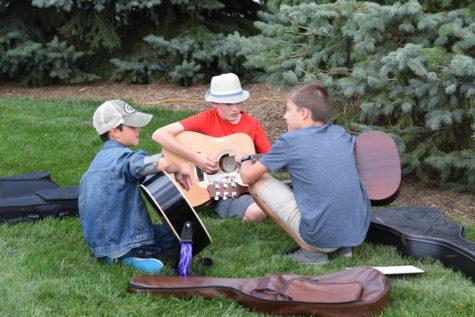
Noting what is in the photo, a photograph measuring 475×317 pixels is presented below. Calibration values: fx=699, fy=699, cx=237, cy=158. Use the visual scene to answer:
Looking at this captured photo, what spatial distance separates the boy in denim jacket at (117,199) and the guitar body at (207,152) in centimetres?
102

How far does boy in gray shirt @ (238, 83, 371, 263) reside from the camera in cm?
370

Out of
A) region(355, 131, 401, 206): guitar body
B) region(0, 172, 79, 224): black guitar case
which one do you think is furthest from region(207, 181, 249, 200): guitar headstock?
region(0, 172, 79, 224): black guitar case

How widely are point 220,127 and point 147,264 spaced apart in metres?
1.45

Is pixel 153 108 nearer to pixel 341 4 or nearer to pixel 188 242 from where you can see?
pixel 341 4

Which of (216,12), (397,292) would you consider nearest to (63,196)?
(397,292)

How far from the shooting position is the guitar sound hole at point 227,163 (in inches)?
185

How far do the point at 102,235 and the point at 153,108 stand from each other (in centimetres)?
434

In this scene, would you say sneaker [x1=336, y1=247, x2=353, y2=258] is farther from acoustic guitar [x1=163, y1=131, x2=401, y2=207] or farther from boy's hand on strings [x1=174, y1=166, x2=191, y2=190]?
boy's hand on strings [x1=174, y1=166, x2=191, y2=190]

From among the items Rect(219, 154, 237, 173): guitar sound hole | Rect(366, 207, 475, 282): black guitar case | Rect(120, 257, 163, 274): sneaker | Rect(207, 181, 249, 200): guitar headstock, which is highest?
Rect(207, 181, 249, 200): guitar headstock

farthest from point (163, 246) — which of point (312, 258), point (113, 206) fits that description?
point (312, 258)

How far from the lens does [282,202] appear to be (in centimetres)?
388

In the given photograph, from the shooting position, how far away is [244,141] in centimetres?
477

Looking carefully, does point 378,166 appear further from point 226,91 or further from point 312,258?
point 226,91

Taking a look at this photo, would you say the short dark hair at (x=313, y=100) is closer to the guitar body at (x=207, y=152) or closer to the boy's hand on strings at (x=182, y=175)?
the boy's hand on strings at (x=182, y=175)
